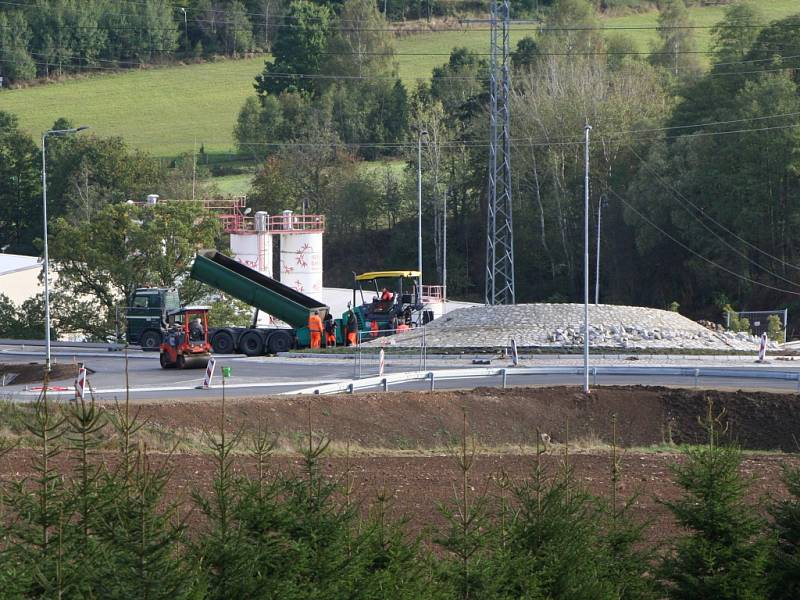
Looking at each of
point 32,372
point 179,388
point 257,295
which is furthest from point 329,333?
point 179,388

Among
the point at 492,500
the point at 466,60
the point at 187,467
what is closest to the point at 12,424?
the point at 187,467

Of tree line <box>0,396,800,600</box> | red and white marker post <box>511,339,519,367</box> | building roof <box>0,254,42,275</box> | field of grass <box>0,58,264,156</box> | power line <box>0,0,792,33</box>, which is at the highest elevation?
power line <box>0,0,792,33</box>

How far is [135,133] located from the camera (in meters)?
108

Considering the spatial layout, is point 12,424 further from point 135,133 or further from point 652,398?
point 135,133

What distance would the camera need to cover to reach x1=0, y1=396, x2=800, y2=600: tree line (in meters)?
9.42

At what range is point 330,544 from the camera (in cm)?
1109

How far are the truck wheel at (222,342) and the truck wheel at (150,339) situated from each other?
7.83 ft

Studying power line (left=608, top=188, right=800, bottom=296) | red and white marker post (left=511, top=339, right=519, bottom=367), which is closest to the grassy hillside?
power line (left=608, top=188, right=800, bottom=296)

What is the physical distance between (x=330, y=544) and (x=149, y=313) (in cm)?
3381

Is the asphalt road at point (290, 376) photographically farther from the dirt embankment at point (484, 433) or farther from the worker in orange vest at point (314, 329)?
the dirt embankment at point (484, 433)

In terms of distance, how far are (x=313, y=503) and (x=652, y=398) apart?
19.9m

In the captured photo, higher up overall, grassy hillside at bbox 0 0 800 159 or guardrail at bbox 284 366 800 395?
grassy hillside at bbox 0 0 800 159

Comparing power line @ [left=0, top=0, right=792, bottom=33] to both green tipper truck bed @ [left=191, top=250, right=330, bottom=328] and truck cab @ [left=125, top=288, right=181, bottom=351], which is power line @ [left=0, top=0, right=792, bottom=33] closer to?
truck cab @ [left=125, top=288, right=181, bottom=351]

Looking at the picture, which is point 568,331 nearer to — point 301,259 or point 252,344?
point 252,344
